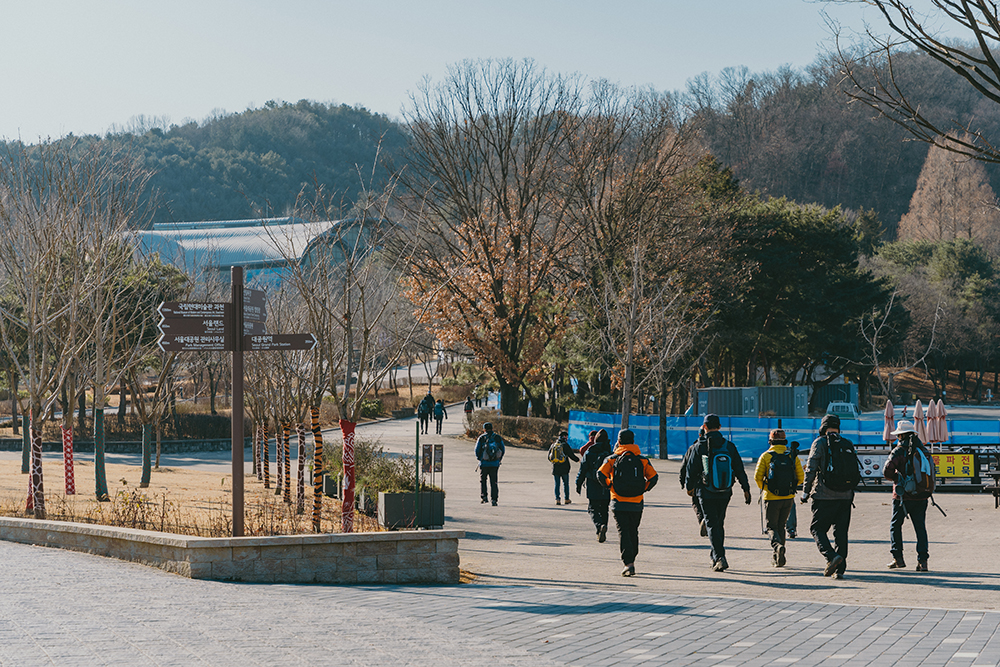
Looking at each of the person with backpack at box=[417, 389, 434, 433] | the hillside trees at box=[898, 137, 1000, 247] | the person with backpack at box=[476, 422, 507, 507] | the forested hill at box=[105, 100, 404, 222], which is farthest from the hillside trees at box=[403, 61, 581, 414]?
the forested hill at box=[105, 100, 404, 222]

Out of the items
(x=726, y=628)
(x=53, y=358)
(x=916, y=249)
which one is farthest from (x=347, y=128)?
(x=726, y=628)

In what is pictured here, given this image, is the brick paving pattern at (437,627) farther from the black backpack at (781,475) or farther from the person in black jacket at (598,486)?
the person in black jacket at (598,486)

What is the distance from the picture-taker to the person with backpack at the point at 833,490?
972 centimetres

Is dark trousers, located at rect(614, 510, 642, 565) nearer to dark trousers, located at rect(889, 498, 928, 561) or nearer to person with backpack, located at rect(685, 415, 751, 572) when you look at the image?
person with backpack, located at rect(685, 415, 751, 572)

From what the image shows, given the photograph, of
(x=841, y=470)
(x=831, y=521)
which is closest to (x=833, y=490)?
(x=841, y=470)

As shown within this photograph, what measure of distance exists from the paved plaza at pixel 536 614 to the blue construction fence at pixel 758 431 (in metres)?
14.6

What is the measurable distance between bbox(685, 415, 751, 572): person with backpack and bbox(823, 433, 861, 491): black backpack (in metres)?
0.87

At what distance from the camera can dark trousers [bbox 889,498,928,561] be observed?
1015 centimetres

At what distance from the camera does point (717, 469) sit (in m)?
10.1

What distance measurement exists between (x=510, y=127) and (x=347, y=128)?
137887 millimetres

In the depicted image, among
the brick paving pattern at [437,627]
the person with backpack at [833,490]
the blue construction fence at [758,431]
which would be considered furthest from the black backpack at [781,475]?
the blue construction fence at [758,431]

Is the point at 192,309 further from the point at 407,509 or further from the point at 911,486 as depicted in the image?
the point at 911,486

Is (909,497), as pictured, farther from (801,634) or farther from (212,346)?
(212,346)

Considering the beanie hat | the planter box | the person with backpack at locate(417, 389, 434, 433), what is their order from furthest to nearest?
the person with backpack at locate(417, 389, 434, 433), the planter box, the beanie hat
